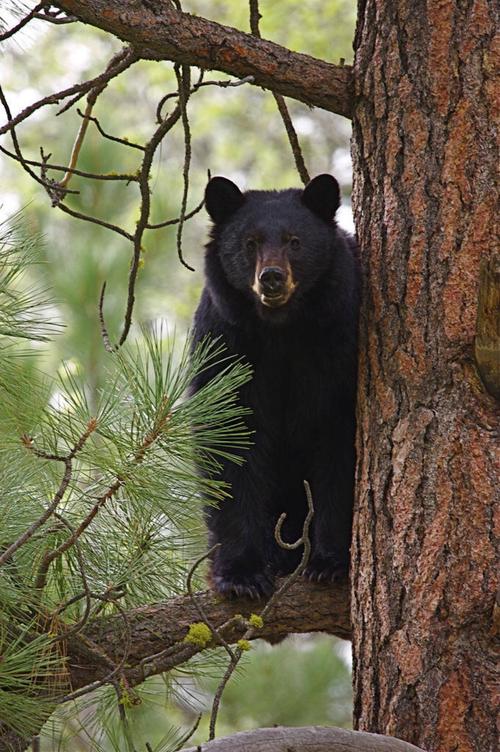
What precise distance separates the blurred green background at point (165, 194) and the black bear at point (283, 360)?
29cm

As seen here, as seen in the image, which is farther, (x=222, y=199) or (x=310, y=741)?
(x=222, y=199)

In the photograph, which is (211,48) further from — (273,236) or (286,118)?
(273,236)

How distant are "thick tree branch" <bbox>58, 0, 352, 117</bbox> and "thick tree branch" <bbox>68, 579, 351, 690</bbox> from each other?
1.62 metres

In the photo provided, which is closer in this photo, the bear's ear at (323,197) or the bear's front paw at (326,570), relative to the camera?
the bear's front paw at (326,570)

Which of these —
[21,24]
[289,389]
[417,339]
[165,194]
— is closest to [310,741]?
[417,339]

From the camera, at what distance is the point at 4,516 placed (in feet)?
9.61

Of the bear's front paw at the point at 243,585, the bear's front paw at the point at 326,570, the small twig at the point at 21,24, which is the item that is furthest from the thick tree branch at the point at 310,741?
the small twig at the point at 21,24

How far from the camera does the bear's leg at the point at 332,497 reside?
3.98m

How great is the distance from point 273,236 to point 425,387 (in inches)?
44.0

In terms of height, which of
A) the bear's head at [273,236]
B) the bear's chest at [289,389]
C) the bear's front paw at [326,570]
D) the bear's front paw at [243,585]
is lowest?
the bear's front paw at [243,585]

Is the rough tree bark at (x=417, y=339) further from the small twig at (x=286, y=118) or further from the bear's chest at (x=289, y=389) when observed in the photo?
the bear's chest at (x=289, y=389)

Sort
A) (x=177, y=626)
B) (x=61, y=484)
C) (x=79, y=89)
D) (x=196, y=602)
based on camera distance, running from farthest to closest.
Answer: (x=79, y=89)
(x=177, y=626)
(x=196, y=602)
(x=61, y=484)

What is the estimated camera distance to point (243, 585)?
3.88m

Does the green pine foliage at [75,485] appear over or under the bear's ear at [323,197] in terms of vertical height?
under
